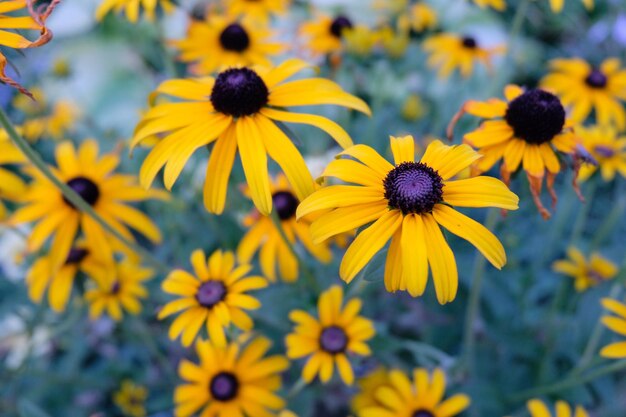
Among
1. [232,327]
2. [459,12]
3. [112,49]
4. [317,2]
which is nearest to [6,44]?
[232,327]

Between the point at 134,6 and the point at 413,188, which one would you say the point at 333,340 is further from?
the point at 134,6

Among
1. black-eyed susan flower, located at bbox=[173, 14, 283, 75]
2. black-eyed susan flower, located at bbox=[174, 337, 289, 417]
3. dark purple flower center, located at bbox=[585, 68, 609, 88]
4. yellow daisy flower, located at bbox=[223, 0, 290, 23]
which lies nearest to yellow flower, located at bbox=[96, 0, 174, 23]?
black-eyed susan flower, located at bbox=[173, 14, 283, 75]

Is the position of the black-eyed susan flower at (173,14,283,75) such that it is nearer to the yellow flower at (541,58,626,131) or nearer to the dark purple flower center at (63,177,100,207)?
the dark purple flower center at (63,177,100,207)

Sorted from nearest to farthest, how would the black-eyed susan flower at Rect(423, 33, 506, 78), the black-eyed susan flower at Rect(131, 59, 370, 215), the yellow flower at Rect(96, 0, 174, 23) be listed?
the black-eyed susan flower at Rect(131, 59, 370, 215), the yellow flower at Rect(96, 0, 174, 23), the black-eyed susan flower at Rect(423, 33, 506, 78)

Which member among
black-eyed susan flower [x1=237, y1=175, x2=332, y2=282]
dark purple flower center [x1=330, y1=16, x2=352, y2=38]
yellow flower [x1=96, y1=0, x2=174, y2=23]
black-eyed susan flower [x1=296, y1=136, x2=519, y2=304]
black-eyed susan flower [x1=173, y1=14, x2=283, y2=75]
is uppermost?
dark purple flower center [x1=330, y1=16, x2=352, y2=38]

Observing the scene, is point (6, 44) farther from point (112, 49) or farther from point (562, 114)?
point (112, 49)

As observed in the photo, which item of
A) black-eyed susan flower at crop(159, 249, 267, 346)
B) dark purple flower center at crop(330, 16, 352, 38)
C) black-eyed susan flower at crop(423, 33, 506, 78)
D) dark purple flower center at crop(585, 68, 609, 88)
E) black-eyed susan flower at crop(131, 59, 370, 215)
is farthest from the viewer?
black-eyed susan flower at crop(423, 33, 506, 78)
